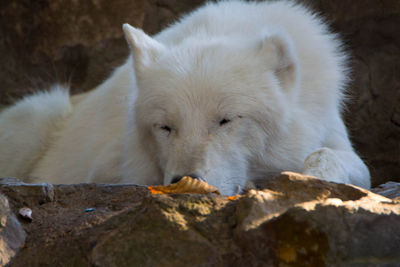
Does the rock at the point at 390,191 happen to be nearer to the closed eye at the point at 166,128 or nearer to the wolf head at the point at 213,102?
the wolf head at the point at 213,102

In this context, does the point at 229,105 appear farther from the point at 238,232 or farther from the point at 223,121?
the point at 238,232

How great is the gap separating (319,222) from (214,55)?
1908mm

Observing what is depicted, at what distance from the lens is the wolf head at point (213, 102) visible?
3074mm

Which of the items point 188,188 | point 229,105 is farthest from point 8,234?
point 229,105

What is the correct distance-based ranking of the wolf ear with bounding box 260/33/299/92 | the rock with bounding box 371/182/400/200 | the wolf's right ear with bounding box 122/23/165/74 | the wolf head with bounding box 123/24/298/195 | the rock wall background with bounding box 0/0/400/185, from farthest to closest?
the rock wall background with bounding box 0/0/400/185
the wolf's right ear with bounding box 122/23/165/74
the wolf ear with bounding box 260/33/299/92
the wolf head with bounding box 123/24/298/195
the rock with bounding box 371/182/400/200

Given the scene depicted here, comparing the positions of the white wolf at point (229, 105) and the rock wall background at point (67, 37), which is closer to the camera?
the white wolf at point (229, 105)

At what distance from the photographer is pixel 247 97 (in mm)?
3215

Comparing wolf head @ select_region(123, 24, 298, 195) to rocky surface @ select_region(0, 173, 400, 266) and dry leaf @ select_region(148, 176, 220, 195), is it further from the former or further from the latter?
rocky surface @ select_region(0, 173, 400, 266)

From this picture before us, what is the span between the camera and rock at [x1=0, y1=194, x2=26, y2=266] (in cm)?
189

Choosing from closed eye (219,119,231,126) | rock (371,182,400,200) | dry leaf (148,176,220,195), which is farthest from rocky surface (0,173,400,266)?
closed eye (219,119,231,126)

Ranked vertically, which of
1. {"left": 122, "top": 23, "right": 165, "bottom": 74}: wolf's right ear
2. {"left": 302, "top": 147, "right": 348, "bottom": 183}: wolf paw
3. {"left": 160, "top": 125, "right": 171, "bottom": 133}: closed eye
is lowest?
{"left": 302, "top": 147, "right": 348, "bottom": 183}: wolf paw

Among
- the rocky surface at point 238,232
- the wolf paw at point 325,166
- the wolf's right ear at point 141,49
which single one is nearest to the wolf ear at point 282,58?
the wolf paw at point 325,166

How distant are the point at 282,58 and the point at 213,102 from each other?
2.18 feet

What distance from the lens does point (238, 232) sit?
1777mm
